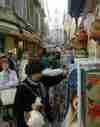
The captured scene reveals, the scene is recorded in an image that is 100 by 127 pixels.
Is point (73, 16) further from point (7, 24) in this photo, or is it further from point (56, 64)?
point (7, 24)

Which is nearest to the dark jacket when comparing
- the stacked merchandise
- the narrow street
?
the narrow street

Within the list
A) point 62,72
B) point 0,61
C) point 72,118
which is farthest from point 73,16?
point 72,118

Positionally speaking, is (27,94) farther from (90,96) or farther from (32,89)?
(90,96)

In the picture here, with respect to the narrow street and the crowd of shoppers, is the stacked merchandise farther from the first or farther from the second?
the crowd of shoppers

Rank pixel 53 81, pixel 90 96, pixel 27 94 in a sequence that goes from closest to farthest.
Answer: pixel 90 96 → pixel 27 94 → pixel 53 81

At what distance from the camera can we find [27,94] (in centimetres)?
160

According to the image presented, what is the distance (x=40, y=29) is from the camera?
3109 mm

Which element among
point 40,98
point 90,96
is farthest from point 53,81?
point 90,96

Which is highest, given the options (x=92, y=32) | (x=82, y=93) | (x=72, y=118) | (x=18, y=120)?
(x=92, y=32)

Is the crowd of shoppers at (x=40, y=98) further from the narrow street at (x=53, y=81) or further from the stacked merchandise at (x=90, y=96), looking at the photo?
the stacked merchandise at (x=90, y=96)

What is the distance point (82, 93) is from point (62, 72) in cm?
75

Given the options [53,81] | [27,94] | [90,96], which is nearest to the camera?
[90,96]

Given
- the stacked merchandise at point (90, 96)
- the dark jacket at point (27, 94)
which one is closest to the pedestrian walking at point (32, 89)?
the dark jacket at point (27, 94)

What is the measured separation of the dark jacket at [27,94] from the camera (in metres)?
1.58
